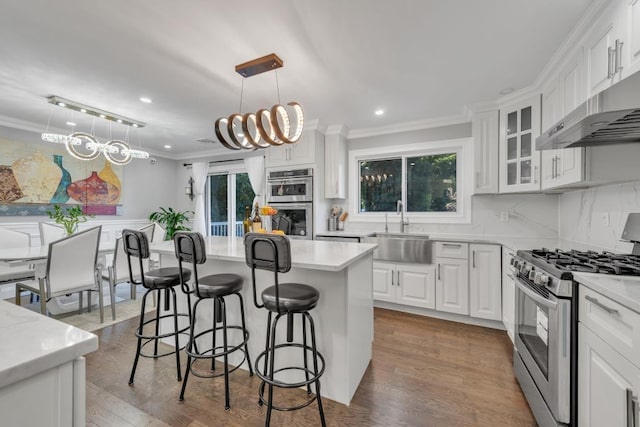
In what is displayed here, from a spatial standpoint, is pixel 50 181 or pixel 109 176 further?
pixel 109 176

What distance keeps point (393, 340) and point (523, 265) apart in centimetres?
137

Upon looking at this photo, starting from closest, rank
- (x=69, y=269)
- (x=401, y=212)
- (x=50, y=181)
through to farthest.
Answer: (x=69, y=269), (x=401, y=212), (x=50, y=181)

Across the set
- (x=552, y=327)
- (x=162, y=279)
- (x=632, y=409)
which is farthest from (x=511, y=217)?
(x=162, y=279)

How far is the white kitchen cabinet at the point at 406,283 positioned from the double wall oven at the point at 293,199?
1133 mm

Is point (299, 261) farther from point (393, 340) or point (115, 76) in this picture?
point (115, 76)

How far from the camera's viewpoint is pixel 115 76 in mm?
2561

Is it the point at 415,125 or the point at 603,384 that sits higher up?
the point at 415,125

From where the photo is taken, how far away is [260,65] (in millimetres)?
2275

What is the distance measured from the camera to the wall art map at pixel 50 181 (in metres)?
3.82

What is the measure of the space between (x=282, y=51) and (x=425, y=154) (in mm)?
2500

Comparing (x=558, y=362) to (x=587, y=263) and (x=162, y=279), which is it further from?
(x=162, y=279)

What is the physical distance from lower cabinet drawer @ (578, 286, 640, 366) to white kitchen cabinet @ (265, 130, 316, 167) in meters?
3.18

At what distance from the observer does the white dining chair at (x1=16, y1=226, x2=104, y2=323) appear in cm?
262

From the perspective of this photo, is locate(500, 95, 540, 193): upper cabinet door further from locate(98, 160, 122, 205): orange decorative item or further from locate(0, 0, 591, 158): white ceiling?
locate(98, 160, 122, 205): orange decorative item
